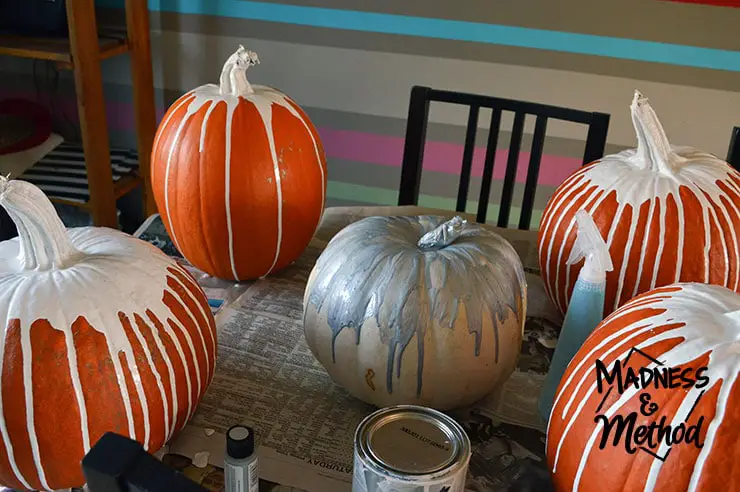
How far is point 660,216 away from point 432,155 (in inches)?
43.5

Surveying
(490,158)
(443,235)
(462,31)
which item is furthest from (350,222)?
(462,31)

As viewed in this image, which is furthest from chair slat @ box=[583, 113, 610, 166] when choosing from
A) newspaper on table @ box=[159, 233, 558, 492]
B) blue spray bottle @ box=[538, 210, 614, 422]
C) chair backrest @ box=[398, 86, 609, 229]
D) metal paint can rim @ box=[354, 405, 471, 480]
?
metal paint can rim @ box=[354, 405, 471, 480]

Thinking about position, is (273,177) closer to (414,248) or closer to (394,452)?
(414,248)

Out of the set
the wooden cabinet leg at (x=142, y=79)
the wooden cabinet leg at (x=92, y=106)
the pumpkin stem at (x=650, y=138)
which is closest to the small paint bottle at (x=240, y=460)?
the pumpkin stem at (x=650, y=138)

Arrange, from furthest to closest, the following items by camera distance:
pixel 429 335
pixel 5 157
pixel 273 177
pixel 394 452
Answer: pixel 5 157
pixel 273 177
pixel 429 335
pixel 394 452

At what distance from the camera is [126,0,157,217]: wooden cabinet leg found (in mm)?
1817

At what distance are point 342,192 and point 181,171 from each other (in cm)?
106

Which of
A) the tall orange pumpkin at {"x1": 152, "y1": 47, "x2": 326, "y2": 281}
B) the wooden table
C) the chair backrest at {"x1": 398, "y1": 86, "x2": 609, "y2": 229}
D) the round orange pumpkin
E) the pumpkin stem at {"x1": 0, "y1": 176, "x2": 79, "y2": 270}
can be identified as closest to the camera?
the round orange pumpkin

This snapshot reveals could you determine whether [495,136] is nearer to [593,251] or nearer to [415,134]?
[415,134]

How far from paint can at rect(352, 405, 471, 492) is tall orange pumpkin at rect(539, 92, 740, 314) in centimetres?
42

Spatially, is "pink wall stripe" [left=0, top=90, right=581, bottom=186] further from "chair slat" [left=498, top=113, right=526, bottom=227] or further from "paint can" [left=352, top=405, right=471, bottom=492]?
"paint can" [left=352, top=405, right=471, bottom=492]

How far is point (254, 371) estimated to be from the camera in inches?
34.2

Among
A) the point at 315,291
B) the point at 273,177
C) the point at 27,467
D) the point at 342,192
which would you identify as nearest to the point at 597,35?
the point at 342,192

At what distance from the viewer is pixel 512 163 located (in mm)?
1374
